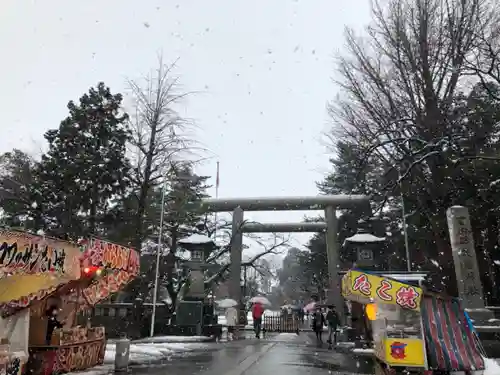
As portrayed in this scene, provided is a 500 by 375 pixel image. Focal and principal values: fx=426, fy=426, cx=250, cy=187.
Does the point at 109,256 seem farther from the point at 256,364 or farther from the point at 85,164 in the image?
the point at 85,164

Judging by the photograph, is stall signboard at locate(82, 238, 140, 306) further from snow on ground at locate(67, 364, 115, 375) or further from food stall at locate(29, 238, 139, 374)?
snow on ground at locate(67, 364, 115, 375)

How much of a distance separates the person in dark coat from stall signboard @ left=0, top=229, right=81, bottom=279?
274 cm

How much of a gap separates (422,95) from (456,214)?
6429 mm

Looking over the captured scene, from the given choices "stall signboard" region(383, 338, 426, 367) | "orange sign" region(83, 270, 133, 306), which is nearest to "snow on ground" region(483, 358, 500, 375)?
"stall signboard" region(383, 338, 426, 367)

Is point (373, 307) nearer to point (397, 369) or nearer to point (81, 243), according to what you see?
point (397, 369)

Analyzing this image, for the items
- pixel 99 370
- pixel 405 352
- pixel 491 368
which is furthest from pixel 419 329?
pixel 99 370

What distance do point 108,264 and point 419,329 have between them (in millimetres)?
7656

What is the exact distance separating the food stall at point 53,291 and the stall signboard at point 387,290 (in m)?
5.99

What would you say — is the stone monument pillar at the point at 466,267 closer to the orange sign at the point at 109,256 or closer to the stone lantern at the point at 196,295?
the stone lantern at the point at 196,295

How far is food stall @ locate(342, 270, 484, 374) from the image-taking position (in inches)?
384

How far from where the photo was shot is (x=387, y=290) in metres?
9.79

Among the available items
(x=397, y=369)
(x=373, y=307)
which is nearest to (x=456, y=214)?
(x=373, y=307)

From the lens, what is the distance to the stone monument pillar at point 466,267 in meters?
16.8

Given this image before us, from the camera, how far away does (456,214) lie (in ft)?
59.3
